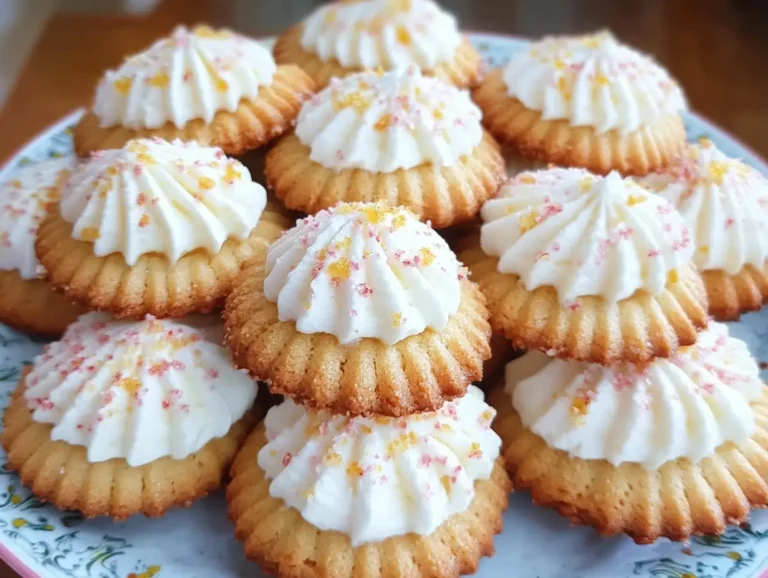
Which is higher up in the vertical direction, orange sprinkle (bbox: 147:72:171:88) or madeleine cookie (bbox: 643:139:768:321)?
orange sprinkle (bbox: 147:72:171:88)

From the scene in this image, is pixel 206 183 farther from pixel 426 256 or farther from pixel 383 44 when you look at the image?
pixel 383 44

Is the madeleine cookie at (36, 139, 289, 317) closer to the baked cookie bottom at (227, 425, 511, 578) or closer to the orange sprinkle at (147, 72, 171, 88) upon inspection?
the orange sprinkle at (147, 72, 171, 88)

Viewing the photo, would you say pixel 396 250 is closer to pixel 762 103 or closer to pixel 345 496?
pixel 345 496

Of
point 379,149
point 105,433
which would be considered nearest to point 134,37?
point 379,149

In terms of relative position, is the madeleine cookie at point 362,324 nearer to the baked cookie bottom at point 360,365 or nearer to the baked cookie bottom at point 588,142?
the baked cookie bottom at point 360,365

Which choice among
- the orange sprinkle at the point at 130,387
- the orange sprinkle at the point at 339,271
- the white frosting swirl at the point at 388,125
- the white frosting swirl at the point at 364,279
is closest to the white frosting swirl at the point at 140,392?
the orange sprinkle at the point at 130,387

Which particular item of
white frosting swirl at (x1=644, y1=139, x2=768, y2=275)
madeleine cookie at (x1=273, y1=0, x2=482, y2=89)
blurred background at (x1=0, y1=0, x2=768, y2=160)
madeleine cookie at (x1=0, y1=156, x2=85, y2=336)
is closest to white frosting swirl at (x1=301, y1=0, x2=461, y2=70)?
madeleine cookie at (x1=273, y1=0, x2=482, y2=89)
